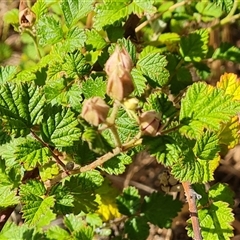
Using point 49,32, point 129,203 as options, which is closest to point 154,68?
point 49,32

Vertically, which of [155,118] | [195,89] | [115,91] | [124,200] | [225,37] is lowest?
[225,37]

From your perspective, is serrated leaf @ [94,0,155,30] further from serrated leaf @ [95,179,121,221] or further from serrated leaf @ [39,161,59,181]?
serrated leaf @ [95,179,121,221]

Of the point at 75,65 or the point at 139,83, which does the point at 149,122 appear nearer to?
the point at 139,83

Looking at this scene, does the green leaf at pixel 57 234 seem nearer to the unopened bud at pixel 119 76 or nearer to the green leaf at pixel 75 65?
the green leaf at pixel 75 65

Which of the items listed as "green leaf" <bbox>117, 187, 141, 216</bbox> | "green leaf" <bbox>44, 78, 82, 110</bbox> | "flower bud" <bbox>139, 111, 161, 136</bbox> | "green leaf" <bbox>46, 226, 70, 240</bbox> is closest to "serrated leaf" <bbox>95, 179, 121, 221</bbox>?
"green leaf" <bbox>117, 187, 141, 216</bbox>

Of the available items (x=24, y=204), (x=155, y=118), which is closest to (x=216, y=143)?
(x=155, y=118)

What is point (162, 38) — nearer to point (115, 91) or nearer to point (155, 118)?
point (155, 118)

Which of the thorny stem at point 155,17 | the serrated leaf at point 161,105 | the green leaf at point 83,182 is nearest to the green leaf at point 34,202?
the green leaf at point 83,182
